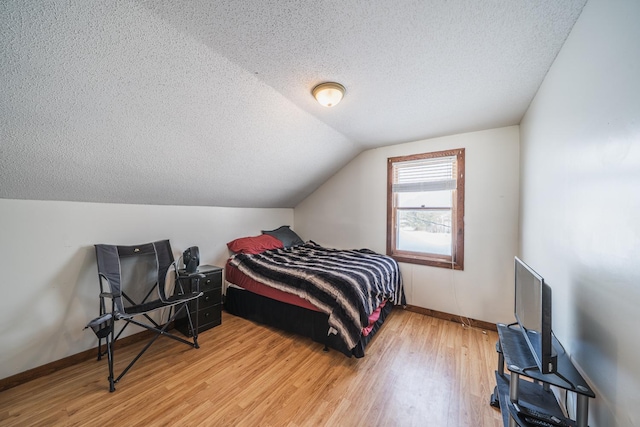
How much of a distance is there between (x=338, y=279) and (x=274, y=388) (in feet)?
3.36

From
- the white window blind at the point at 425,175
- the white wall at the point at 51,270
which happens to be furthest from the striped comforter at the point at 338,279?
the white wall at the point at 51,270

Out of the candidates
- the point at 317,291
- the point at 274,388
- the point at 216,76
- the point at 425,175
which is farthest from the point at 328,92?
the point at 274,388

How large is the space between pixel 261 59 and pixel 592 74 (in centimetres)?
189

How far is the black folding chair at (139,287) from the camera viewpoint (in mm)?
1985

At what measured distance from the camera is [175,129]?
1931 mm

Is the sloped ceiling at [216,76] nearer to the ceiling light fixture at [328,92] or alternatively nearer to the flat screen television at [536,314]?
the ceiling light fixture at [328,92]

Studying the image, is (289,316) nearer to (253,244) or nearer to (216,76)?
(253,244)

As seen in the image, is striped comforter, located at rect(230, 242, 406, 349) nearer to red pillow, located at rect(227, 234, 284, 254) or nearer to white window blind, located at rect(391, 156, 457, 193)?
red pillow, located at rect(227, 234, 284, 254)

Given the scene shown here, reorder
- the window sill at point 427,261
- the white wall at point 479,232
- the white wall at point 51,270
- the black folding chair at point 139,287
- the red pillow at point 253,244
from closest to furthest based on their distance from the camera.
→ the white wall at point 51,270 → the black folding chair at point 139,287 → the white wall at point 479,232 → the window sill at point 427,261 → the red pillow at point 253,244

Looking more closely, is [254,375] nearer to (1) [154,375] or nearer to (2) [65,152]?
(1) [154,375]

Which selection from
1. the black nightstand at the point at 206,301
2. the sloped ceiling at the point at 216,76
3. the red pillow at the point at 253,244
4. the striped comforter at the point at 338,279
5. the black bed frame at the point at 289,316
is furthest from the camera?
the red pillow at the point at 253,244

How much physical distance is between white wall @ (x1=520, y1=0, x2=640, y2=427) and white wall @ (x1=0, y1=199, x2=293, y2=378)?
3.58 meters

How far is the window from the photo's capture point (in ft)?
9.71

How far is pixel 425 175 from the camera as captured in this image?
10.5 ft
